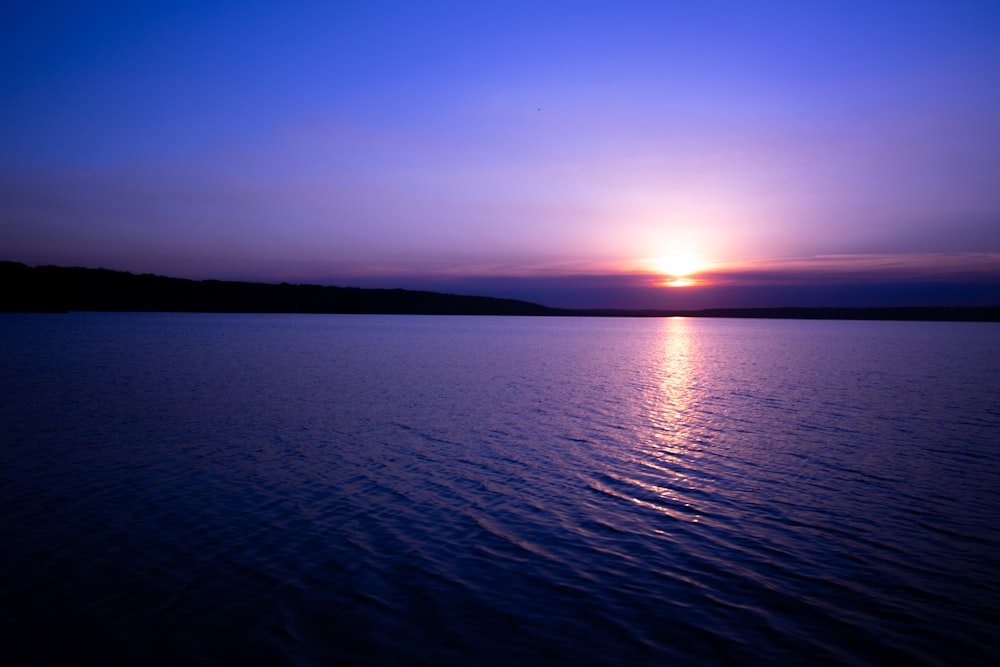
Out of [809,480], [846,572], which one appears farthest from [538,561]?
[809,480]

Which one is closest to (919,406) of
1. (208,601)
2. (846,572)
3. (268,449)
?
(846,572)

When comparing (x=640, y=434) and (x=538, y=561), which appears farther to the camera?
(x=640, y=434)

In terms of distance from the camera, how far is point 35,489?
1520cm

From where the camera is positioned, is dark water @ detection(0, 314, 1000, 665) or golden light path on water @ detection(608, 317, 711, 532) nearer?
dark water @ detection(0, 314, 1000, 665)

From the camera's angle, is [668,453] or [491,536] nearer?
[491,536]

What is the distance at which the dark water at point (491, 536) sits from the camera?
8781mm

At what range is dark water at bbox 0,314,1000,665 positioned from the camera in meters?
8.78

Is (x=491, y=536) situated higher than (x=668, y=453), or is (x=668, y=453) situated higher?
(x=491, y=536)

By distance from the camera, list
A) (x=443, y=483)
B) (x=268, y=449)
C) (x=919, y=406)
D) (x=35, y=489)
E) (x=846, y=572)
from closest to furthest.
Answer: (x=846, y=572) → (x=35, y=489) → (x=443, y=483) → (x=268, y=449) → (x=919, y=406)

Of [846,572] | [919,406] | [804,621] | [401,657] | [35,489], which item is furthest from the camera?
[919,406]

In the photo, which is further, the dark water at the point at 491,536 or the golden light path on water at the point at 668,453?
the golden light path on water at the point at 668,453

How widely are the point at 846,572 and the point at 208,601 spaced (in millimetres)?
10918

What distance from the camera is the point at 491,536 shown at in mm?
13008

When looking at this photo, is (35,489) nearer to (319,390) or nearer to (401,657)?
(401,657)
